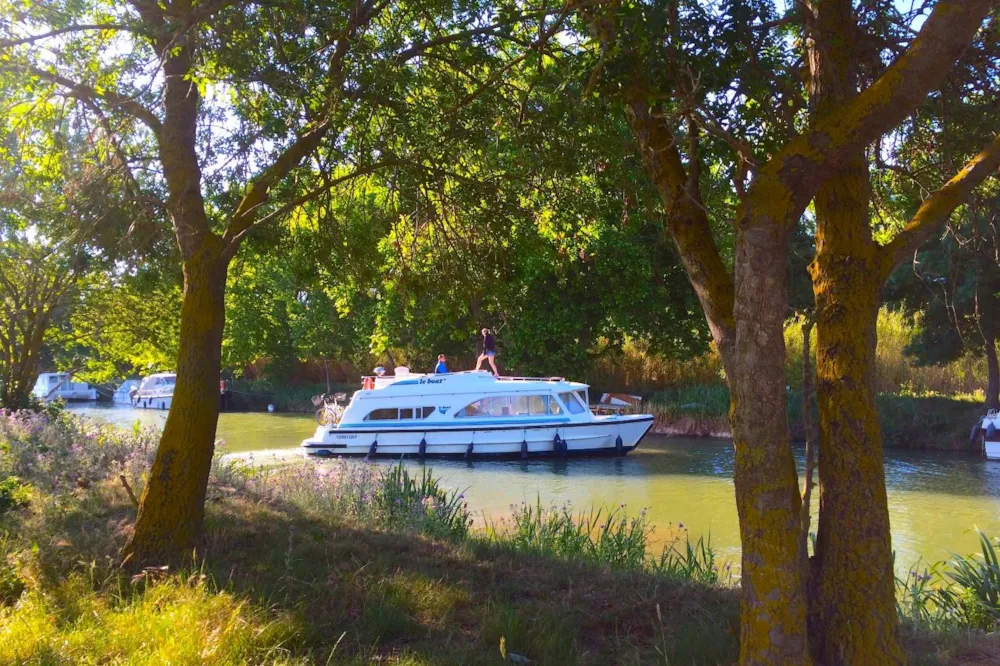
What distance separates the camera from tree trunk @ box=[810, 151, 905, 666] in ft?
13.6

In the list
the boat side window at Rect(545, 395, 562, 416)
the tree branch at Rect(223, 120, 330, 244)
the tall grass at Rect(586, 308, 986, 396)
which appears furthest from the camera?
the tall grass at Rect(586, 308, 986, 396)

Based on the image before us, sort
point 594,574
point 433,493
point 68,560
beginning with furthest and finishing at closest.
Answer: point 433,493 → point 594,574 → point 68,560

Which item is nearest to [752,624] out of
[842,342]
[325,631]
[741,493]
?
[741,493]

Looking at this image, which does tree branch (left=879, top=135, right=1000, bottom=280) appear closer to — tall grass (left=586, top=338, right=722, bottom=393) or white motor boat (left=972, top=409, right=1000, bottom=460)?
white motor boat (left=972, top=409, right=1000, bottom=460)

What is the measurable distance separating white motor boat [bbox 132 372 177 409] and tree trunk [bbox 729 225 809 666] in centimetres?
4889

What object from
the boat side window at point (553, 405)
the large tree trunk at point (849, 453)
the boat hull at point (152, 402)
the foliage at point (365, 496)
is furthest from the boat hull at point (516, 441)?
the boat hull at point (152, 402)

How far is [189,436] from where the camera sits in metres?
6.69

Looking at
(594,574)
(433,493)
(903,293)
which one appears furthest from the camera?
(903,293)

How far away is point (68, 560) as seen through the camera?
6160mm

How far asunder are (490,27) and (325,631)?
16.4 ft

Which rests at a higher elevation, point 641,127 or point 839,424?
point 641,127

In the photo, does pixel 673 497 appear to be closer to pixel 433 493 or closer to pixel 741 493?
pixel 433 493

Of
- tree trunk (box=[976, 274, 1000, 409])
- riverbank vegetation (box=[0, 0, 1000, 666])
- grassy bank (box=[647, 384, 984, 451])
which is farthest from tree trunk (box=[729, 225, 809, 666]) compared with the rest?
grassy bank (box=[647, 384, 984, 451])

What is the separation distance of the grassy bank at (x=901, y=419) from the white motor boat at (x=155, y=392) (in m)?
31.0
